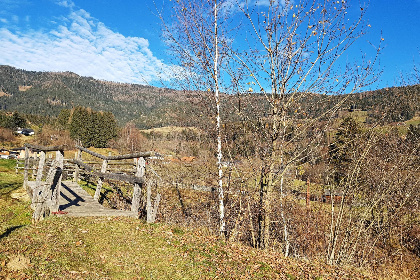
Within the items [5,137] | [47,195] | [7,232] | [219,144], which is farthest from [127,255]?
[5,137]

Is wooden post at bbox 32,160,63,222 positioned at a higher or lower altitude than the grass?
higher

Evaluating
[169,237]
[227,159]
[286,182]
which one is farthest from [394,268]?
[169,237]

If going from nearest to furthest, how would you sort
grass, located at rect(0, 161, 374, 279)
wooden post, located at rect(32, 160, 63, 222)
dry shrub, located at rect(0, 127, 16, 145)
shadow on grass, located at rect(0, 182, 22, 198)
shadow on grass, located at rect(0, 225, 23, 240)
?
grass, located at rect(0, 161, 374, 279) → shadow on grass, located at rect(0, 225, 23, 240) → wooden post, located at rect(32, 160, 63, 222) → shadow on grass, located at rect(0, 182, 22, 198) → dry shrub, located at rect(0, 127, 16, 145)

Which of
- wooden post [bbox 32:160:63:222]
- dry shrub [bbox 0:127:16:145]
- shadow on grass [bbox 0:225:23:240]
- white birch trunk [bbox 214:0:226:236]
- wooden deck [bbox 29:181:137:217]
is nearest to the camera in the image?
shadow on grass [bbox 0:225:23:240]

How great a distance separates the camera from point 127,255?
555cm

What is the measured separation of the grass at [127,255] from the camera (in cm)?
469

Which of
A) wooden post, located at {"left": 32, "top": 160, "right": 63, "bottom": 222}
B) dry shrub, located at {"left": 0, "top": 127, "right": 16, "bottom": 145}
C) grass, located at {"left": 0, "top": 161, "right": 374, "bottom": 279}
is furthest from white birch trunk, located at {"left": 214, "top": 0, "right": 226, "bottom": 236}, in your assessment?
dry shrub, located at {"left": 0, "top": 127, "right": 16, "bottom": 145}

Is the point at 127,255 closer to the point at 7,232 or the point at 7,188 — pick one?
the point at 7,232

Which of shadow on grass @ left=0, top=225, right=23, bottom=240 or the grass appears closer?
the grass

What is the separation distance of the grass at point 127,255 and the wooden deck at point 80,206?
33 centimetres

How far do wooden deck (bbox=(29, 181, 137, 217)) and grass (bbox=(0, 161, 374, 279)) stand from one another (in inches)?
12.9

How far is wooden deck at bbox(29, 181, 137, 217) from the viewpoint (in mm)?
7789

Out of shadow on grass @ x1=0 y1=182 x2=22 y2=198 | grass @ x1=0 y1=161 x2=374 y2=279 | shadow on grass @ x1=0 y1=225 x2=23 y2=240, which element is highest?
shadow on grass @ x1=0 y1=225 x2=23 y2=240

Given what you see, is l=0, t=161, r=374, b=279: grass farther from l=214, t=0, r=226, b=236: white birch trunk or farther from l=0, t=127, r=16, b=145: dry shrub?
l=0, t=127, r=16, b=145: dry shrub
